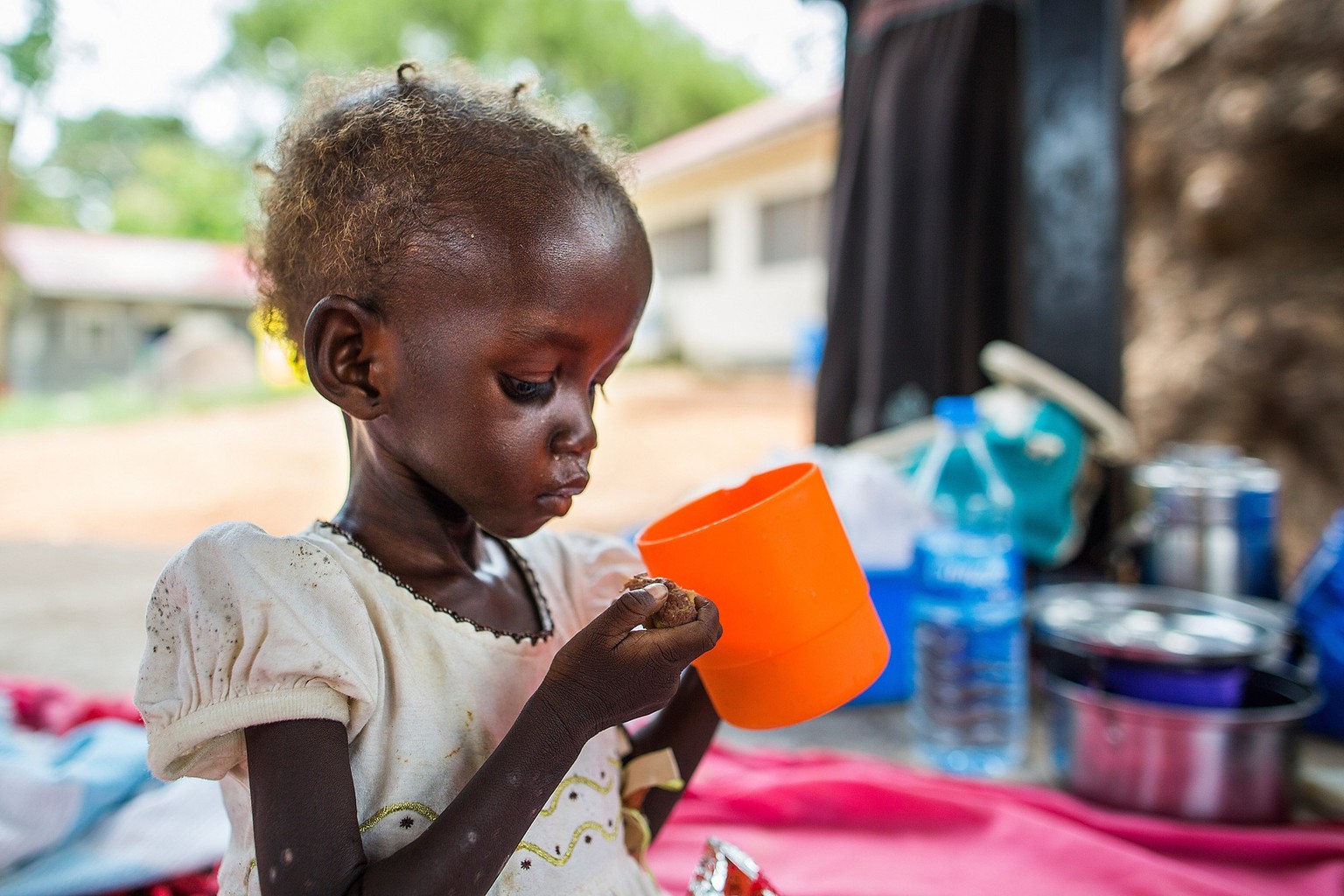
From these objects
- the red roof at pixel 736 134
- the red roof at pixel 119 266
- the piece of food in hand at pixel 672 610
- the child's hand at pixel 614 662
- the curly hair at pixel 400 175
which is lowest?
the child's hand at pixel 614 662

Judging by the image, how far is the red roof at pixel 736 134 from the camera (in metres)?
9.98

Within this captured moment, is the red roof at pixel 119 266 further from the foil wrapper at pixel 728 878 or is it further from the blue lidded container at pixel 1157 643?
the foil wrapper at pixel 728 878

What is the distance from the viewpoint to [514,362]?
0.74 metres

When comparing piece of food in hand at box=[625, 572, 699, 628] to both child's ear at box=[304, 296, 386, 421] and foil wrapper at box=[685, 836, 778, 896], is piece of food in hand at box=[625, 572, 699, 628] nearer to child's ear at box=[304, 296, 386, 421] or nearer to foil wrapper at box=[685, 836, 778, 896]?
child's ear at box=[304, 296, 386, 421]

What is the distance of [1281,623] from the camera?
1.91 metres

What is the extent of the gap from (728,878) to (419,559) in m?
0.46

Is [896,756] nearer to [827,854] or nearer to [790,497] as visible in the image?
[827,854]

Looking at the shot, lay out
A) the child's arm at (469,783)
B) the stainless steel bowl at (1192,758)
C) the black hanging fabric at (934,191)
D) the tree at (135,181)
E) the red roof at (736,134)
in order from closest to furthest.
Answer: the child's arm at (469,783), the stainless steel bowl at (1192,758), the black hanging fabric at (934,191), the red roof at (736,134), the tree at (135,181)

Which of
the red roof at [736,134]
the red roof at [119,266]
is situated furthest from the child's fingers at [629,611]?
the red roof at [119,266]

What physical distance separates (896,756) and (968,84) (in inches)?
79.3

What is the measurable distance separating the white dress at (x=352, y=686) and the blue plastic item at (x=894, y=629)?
4.60 ft

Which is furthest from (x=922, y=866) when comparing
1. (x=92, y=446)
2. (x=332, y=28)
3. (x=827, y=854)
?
(x=332, y=28)

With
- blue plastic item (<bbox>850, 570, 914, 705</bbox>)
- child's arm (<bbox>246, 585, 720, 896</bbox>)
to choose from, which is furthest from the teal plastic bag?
child's arm (<bbox>246, 585, 720, 896</bbox>)

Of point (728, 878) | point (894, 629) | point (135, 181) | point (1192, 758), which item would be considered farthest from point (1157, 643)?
point (135, 181)
